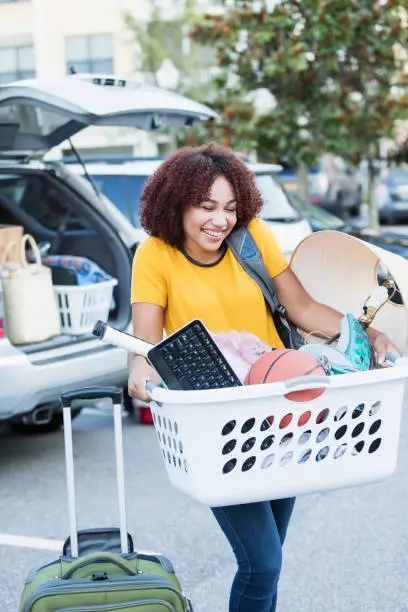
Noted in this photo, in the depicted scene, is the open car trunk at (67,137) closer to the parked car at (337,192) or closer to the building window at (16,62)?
the parked car at (337,192)

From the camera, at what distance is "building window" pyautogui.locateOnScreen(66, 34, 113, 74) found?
34625 millimetres

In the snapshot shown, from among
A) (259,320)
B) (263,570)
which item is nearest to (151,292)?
(259,320)

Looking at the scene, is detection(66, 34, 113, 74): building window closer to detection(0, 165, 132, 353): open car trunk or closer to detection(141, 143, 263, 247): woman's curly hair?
detection(0, 165, 132, 353): open car trunk

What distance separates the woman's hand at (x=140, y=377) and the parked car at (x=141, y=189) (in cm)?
364

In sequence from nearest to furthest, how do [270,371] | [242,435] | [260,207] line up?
[242,435] → [270,371] → [260,207]

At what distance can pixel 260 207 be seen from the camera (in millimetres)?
2736

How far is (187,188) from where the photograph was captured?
2.59 m

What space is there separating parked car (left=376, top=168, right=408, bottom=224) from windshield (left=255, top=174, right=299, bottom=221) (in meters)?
13.7

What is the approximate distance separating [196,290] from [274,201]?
512 cm

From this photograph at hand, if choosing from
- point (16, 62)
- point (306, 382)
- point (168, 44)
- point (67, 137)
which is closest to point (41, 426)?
point (67, 137)

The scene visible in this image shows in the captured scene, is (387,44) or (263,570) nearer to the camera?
(263,570)

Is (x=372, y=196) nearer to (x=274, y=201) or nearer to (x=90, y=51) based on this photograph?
(x=274, y=201)

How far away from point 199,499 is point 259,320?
0.67m

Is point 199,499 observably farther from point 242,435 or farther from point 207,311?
point 207,311
